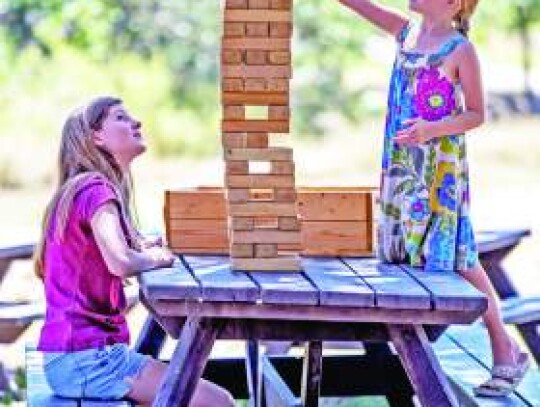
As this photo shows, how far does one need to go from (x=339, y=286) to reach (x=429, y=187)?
0.74 metres

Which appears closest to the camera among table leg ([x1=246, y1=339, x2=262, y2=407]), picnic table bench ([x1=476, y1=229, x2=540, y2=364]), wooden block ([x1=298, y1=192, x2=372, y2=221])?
wooden block ([x1=298, y1=192, x2=372, y2=221])

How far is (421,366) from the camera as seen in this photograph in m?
4.64

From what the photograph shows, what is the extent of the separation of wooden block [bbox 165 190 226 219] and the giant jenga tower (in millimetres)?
395

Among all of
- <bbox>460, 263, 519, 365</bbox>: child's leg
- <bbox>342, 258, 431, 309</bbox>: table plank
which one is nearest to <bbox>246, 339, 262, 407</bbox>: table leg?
<bbox>460, 263, 519, 365</bbox>: child's leg

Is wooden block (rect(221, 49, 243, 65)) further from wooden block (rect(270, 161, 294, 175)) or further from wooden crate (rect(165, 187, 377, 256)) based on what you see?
wooden crate (rect(165, 187, 377, 256))

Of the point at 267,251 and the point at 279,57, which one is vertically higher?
the point at 279,57

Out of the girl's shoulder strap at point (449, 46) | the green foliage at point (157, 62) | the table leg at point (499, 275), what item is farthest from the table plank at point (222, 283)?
the green foliage at point (157, 62)

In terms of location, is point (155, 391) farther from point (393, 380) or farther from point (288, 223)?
point (393, 380)

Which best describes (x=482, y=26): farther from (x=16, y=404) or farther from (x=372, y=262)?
(x=372, y=262)

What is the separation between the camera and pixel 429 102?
203 inches

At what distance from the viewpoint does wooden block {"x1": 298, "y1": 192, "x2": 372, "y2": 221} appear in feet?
16.7

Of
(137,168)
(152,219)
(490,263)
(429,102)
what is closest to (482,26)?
(137,168)

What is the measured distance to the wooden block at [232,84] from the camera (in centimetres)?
479

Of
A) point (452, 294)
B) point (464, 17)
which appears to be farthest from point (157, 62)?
point (452, 294)
